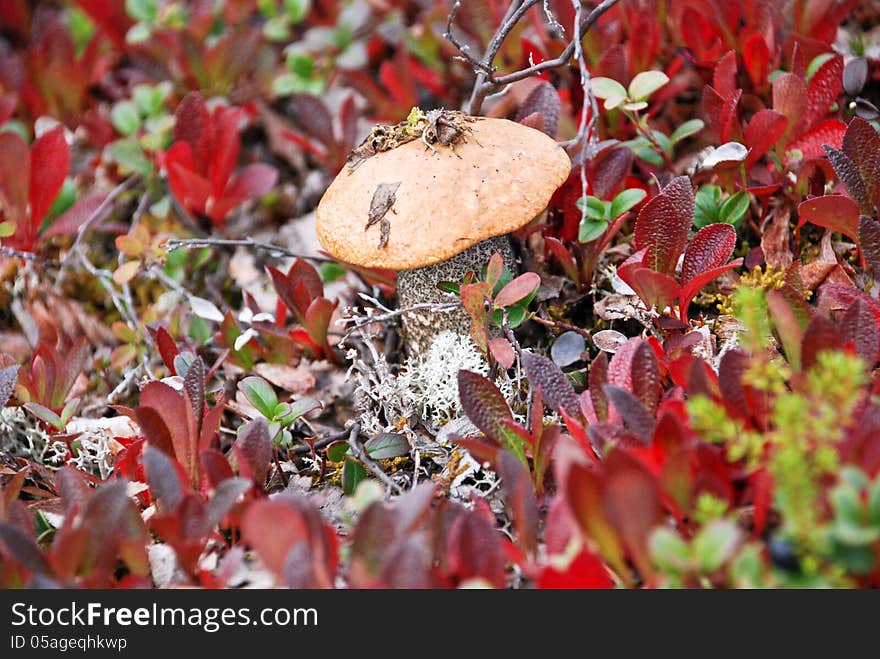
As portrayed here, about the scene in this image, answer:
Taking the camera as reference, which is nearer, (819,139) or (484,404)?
(484,404)

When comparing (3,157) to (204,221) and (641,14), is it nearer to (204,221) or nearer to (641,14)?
(204,221)

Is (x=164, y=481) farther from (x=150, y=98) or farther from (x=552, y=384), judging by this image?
(x=150, y=98)

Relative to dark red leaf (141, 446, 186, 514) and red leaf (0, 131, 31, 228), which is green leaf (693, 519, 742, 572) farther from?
red leaf (0, 131, 31, 228)

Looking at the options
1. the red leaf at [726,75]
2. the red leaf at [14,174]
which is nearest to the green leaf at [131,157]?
the red leaf at [14,174]

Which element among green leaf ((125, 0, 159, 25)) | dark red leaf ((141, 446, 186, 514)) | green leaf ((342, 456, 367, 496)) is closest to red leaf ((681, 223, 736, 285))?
green leaf ((342, 456, 367, 496))

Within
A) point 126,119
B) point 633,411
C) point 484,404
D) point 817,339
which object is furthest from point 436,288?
point 126,119

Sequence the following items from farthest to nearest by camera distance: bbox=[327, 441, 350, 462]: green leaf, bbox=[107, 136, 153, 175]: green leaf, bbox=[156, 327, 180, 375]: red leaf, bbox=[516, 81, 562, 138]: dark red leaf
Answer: bbox=[107, 136, 153, 175]: green leaf, bbox=[516, 81, 562, 138]: dark red leaf, bbox=[156, 327, 180, 375]: red leaf, bbox=[327, 441, 350, 462]: green leaf

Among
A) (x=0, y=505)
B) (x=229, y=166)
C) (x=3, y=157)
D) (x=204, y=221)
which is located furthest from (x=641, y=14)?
(x=0, y=505)
